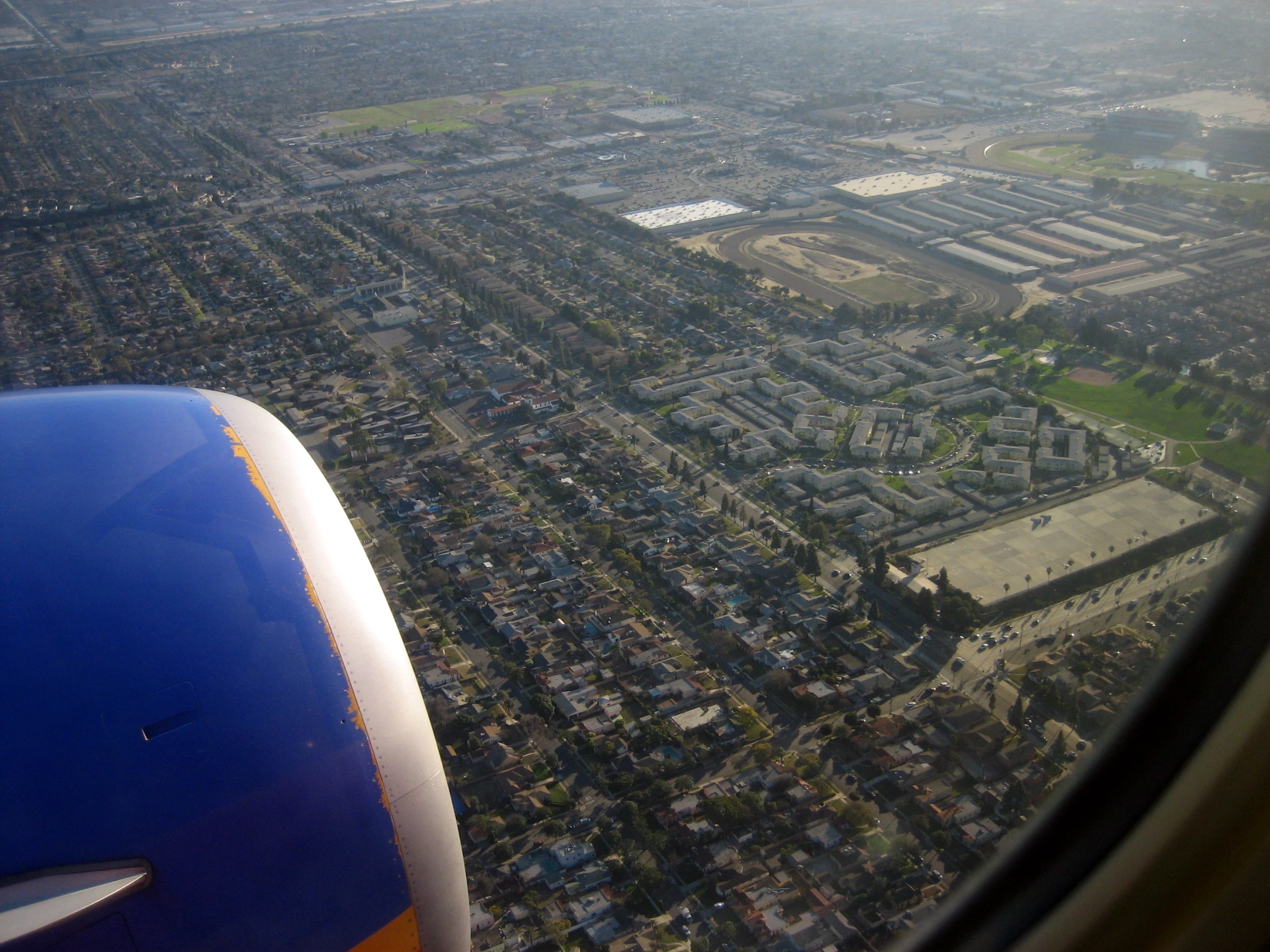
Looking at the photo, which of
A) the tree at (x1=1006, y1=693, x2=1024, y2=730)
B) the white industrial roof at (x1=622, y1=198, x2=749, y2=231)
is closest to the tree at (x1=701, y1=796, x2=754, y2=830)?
the tree at (x1=1006, y1=693, x2=1024, y2=730)

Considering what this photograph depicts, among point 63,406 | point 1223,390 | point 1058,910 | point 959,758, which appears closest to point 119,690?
point 63,406

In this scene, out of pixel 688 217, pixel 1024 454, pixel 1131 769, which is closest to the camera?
pixel 1131 769

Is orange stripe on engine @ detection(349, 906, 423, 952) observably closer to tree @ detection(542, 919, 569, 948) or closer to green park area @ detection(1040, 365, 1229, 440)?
tree @ detection(542, 919, 569, 948)

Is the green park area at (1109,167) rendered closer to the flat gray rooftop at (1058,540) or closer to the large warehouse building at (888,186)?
the large warehouse building at (888,186)

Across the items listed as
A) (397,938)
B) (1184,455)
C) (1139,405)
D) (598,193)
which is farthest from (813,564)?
(598,193)

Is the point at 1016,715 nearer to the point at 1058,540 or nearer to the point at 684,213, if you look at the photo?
the point at 1058,540

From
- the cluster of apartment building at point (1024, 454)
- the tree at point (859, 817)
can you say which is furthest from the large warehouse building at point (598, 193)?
the tree at point (859, 817)
